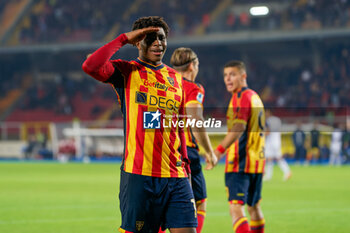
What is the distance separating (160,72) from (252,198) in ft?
8.72

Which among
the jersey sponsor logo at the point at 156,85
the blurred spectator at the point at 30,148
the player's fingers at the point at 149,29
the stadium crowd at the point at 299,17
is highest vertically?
the stadium crowd at the point at 299,17

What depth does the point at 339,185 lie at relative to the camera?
47.5 feet

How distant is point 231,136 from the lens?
5.88 meters

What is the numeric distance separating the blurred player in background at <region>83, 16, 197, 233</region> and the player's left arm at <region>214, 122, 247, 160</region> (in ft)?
6.12

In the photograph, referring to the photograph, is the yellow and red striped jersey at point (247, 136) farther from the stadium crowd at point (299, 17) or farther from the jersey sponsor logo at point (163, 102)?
the stadium crowd at point (299, 17)

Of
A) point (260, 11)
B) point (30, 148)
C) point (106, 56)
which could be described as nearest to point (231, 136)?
point (106, 56)

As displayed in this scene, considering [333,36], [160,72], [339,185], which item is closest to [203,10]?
[333,36]

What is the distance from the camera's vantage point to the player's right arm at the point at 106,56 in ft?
11.5

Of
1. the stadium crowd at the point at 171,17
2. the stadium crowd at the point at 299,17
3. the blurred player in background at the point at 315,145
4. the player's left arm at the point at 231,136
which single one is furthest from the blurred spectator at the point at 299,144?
the player's left arm at the point at 231,136

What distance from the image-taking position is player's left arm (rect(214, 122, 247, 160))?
5777 millimetres

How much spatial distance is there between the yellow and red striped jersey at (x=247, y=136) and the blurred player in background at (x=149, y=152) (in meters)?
2.19

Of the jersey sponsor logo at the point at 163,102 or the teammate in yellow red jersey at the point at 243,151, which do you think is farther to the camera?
the teammate in yellow red jersey at the point at 243,151

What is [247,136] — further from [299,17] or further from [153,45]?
[299,17]

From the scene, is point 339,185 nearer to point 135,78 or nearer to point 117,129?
point 135,78
